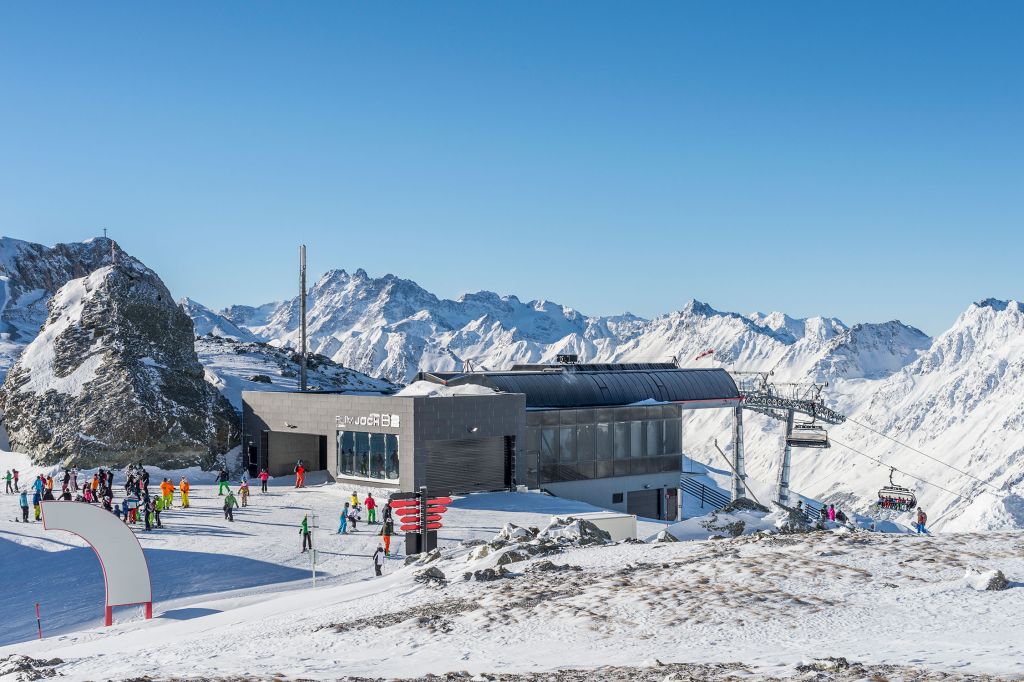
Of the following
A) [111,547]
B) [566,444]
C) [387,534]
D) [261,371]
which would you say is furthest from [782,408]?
[111,547]

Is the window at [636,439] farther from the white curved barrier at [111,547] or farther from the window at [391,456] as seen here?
the white curved barrier at [111,547]

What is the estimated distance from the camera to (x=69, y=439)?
2151 inches

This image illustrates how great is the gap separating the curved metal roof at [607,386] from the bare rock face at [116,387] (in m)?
15.8

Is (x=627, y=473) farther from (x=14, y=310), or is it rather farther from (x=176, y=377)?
(x=14, y=310)

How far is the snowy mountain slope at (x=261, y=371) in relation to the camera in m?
71.8

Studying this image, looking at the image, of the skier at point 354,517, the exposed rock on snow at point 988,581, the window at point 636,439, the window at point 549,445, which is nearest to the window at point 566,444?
the window at point 549,445

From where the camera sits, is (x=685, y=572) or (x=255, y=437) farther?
(x=255, y=437)

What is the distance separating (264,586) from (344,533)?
6.87m

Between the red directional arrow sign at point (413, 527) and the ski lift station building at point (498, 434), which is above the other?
the ski lift station building at point (498, 434)

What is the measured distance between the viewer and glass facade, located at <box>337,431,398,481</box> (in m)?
47.0

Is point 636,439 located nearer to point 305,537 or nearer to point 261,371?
point 305,537

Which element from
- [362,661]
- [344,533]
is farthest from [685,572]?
[344,533]

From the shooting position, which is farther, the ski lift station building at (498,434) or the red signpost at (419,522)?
the ski lift station building at (498,434)

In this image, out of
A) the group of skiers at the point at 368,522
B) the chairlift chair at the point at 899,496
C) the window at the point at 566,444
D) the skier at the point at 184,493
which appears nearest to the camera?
the group of skiers at the point at 368,522
